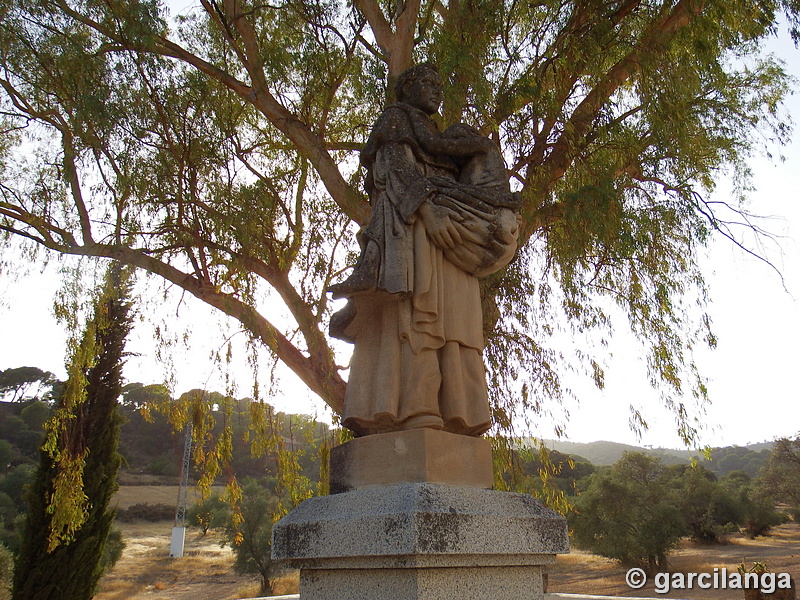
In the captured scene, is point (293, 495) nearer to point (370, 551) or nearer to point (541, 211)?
point (541, 211)

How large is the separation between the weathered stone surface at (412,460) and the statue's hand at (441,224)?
959 mm

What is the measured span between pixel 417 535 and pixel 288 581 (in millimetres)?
18227

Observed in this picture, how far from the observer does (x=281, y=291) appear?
860 cm

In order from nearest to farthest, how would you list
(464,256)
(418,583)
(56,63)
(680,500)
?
(418,583)
(464,256)
(56,63)
(680,500)

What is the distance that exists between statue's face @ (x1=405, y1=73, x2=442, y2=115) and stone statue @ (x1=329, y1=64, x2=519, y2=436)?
0.27 metres

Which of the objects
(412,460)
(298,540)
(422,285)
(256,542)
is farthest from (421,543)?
(256,542)

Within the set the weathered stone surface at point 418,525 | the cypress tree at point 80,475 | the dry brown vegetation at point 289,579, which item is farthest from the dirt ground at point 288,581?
the weathered stone surface at point 418,525

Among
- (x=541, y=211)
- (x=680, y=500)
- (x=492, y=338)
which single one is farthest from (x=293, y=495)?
(x=680, y=500)

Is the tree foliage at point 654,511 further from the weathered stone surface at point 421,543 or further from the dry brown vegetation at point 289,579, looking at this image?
the weathered stone surface at point 421,543

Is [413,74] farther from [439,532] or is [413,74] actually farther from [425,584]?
[425,584]

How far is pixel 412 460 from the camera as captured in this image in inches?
105

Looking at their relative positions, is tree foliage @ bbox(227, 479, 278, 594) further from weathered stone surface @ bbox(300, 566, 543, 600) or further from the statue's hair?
weathered stone surface @ bbox(300, 566, 543, 600)

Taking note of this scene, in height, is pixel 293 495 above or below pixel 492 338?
below

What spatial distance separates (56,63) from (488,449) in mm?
7713
